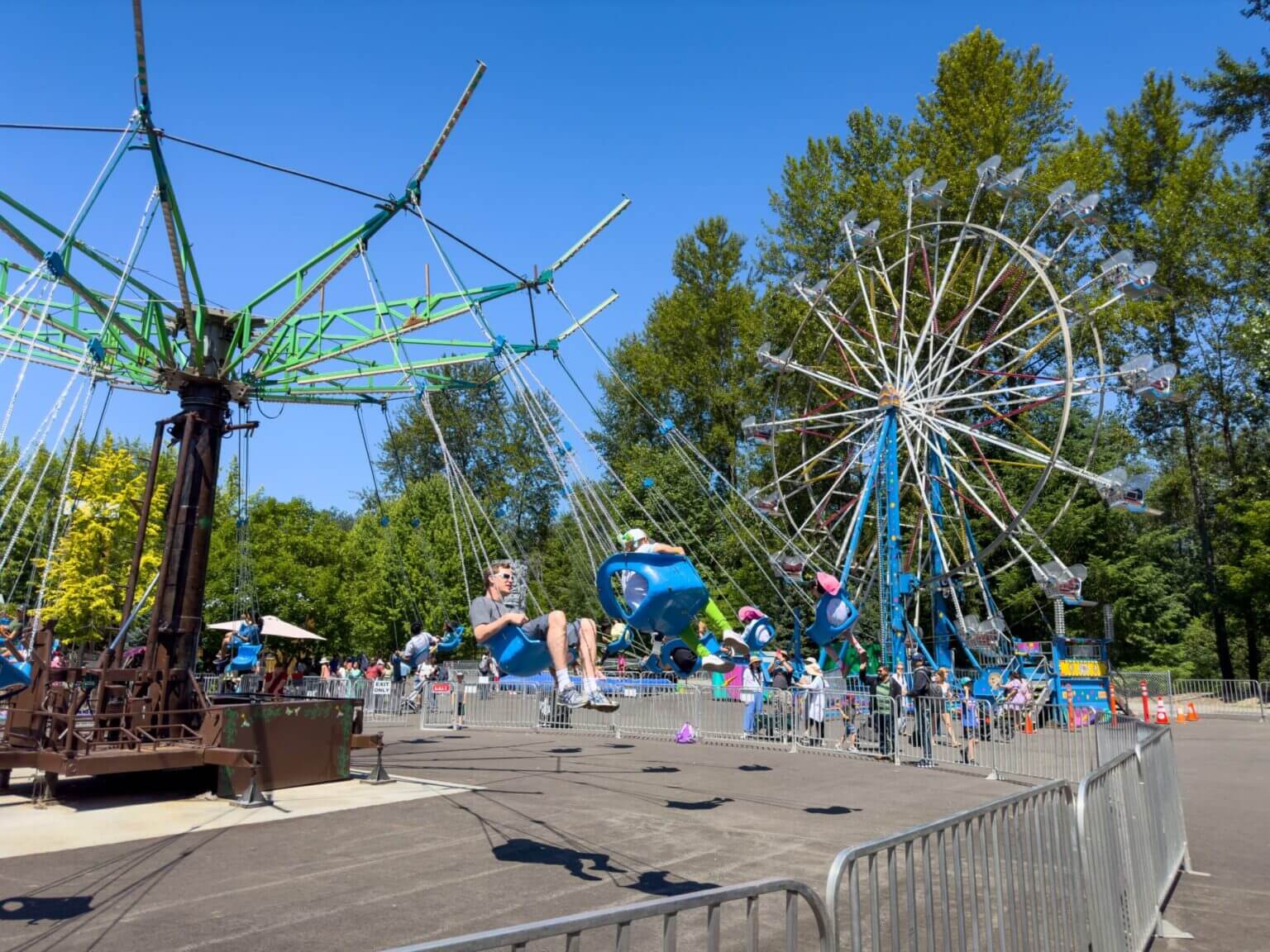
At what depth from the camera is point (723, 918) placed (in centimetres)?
696

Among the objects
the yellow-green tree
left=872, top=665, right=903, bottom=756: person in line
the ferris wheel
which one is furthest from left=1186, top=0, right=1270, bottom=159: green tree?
the yellow-green tree

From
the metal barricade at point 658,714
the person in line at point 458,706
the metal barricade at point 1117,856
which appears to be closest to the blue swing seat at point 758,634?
the metal barricade at point 1117,856

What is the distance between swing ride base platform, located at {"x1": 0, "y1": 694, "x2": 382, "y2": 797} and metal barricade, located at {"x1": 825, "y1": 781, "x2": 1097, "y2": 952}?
9349mm

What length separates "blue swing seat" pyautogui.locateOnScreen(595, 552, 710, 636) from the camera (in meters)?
7.66

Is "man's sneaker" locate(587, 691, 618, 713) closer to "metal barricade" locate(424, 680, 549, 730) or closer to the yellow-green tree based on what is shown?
"metal barricade" locate(424, 680, 549, 730)

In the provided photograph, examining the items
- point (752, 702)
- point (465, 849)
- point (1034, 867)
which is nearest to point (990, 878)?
point (1034, 867)

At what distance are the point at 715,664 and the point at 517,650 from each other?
1.75 m

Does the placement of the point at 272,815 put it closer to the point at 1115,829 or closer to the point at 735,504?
the point at 1115,829

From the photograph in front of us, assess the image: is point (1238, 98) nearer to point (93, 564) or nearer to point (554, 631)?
point (554, 631)

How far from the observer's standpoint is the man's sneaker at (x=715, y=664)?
836cm

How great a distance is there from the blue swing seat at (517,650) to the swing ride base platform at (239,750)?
4894 millimetres

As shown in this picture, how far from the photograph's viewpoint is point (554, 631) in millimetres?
8148

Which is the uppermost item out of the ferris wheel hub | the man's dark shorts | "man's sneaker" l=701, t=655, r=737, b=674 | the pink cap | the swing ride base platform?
the ferris wheel hub

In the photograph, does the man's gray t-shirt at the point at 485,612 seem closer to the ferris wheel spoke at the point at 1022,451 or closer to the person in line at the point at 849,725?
the person in line at the point at 849,725
